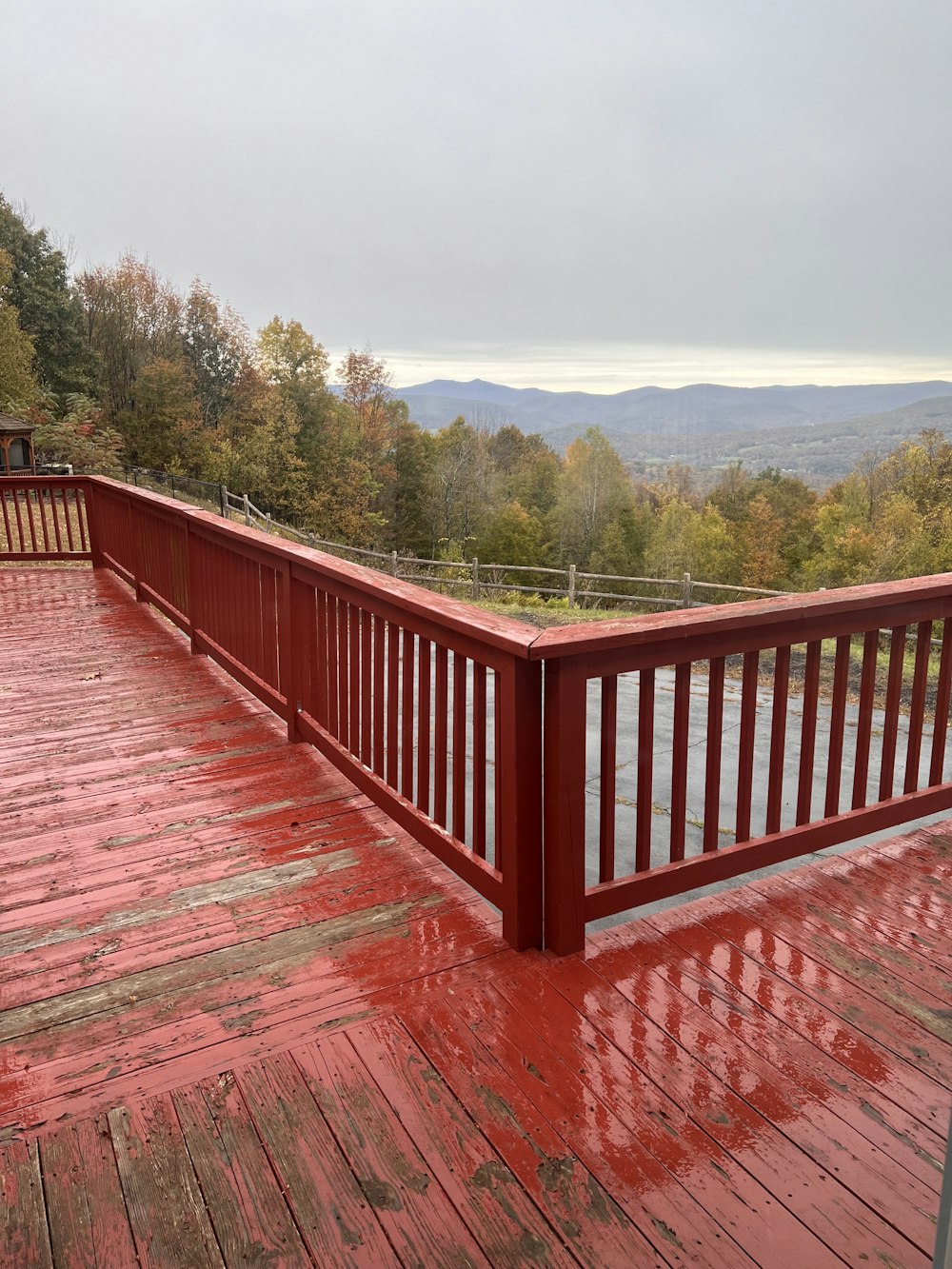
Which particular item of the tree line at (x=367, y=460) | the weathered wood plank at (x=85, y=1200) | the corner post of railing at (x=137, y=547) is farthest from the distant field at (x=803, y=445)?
the weathered wood plank at (x=85, y=1200)

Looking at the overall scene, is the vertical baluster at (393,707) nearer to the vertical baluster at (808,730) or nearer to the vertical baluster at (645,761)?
the vertical baluster at (645,761)

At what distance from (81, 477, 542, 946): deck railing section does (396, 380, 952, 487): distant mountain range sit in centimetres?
5149

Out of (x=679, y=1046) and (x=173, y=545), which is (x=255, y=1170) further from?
(x=173, y=545)

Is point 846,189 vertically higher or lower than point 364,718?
higher

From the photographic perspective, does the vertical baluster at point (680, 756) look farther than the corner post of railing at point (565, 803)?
Yes

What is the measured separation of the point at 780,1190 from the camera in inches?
53.3

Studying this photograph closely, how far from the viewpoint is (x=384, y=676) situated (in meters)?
2.86

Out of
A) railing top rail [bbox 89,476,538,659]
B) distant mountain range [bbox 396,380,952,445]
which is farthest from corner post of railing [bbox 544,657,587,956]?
distant mountain range [bbox 396,380,952,445]

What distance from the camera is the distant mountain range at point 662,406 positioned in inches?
2395

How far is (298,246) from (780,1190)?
95347mm

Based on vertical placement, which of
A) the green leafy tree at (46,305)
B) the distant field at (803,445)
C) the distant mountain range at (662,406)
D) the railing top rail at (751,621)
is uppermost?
the green leafy tree at (46,305)

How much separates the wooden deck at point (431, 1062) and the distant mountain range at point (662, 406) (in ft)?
183

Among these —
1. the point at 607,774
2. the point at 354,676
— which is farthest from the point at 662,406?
the point at 607,774

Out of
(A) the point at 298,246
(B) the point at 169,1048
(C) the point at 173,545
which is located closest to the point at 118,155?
(A) the point at 298,246
